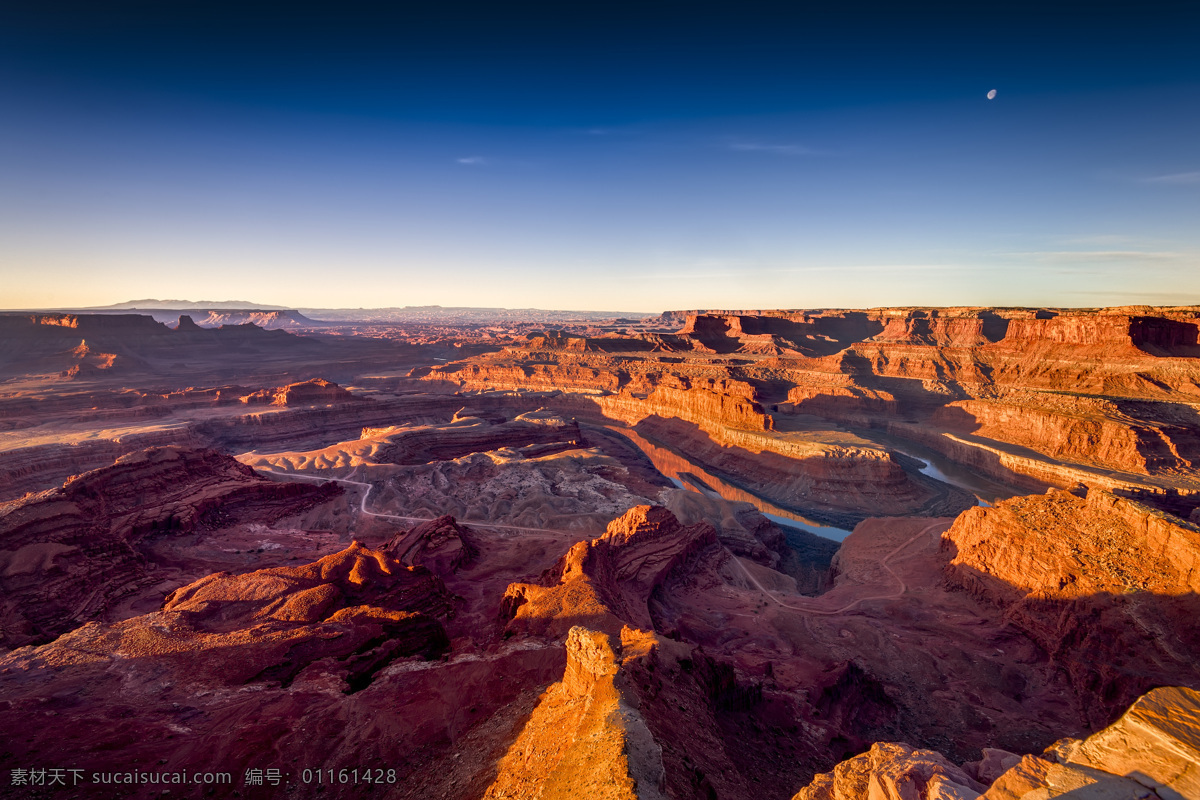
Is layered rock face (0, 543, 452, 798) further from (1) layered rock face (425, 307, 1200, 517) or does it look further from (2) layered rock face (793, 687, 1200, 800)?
(1) layered rock face (425, 307, 1200, 517)

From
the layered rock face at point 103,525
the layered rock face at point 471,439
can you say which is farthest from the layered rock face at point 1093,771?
the layered rock face at point 471,439

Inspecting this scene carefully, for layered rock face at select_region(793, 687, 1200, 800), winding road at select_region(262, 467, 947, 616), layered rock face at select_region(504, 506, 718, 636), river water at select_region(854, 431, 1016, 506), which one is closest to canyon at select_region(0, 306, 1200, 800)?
layered rock face at select_region(793, 687, 1200, 800)

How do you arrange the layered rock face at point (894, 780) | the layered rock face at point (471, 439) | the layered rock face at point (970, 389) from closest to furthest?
the layered rock face at point (894, 780) → the layered rock face at point (970, 389) → the layered rock face at point (471, 439)

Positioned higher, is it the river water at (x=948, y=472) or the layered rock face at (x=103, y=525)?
the layered rock face at (x=103, y=525)

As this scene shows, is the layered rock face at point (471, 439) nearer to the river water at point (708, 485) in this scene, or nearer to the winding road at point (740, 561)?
the winding road at point (740, 561)

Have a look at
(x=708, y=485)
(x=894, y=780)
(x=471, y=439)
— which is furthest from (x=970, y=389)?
(x=894, y=780)

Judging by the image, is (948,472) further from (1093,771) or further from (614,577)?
(1093,771)

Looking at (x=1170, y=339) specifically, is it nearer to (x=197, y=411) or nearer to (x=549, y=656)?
(x=549, y=656)
